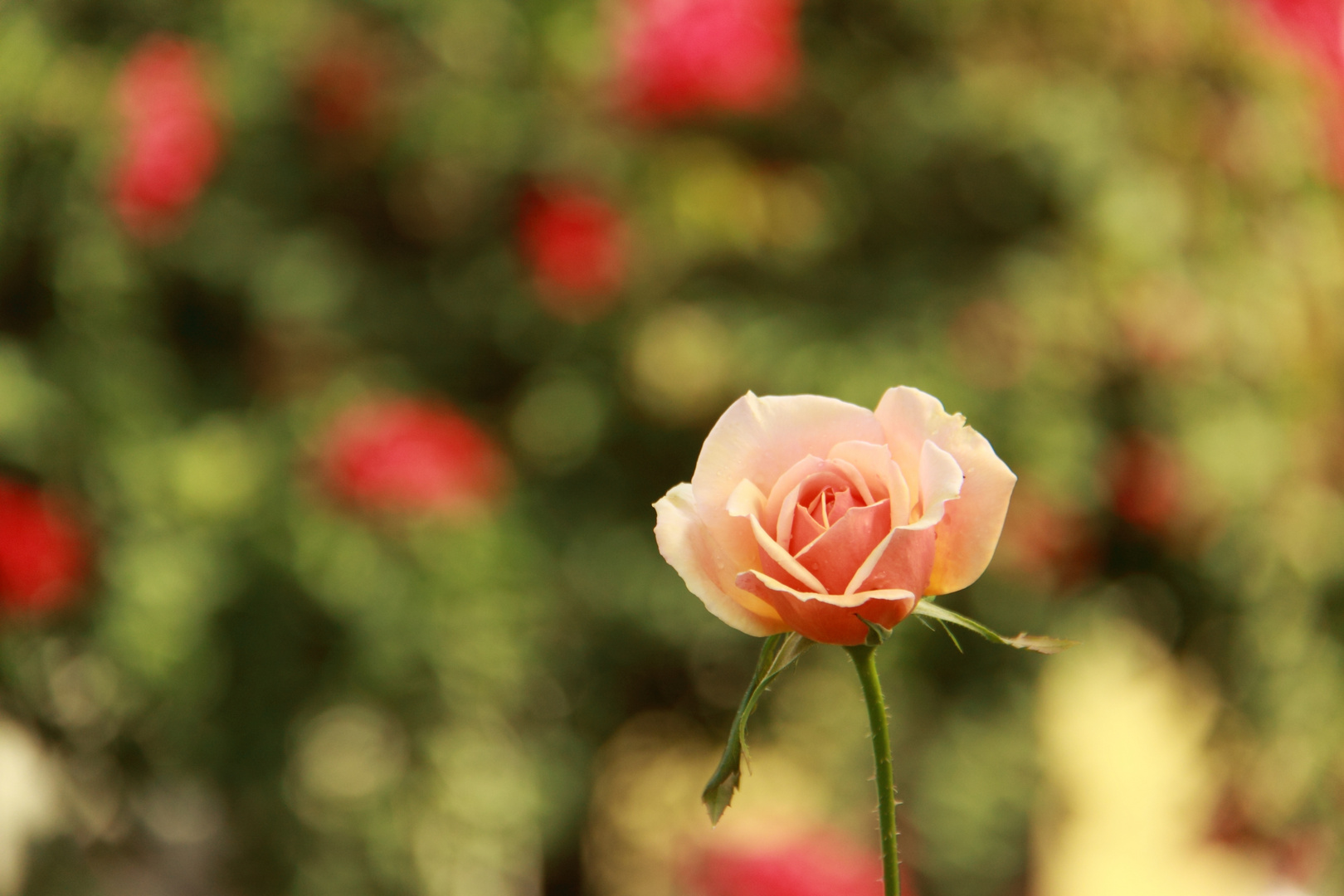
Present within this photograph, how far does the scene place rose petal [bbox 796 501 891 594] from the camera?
0.26 metres

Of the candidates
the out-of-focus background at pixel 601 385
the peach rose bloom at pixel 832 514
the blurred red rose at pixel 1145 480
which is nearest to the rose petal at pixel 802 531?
the peach rose bloom at pixel 832 514

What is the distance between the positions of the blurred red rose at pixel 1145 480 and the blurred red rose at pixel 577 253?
0.69 m

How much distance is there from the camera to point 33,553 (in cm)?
148

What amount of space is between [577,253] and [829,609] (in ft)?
4.07

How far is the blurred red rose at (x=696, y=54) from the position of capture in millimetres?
1372

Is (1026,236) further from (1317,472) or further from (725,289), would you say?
(1317,472)

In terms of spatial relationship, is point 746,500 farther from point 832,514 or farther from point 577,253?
point 577,253

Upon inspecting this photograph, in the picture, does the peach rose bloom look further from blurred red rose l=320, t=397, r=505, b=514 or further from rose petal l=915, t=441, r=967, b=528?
blurred red rose l=320, t=397, r=505, b=514

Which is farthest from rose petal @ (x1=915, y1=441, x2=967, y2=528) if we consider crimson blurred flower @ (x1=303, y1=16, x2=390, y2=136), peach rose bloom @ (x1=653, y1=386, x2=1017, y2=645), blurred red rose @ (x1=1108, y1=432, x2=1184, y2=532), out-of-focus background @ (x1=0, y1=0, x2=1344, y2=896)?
crimson blurred flower @ (x1=303, y1=16, x2=390, y2=136)

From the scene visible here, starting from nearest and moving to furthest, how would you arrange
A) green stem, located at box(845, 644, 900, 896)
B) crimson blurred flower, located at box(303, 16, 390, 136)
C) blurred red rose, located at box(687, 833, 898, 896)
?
green stem, located at box(845, 644, 900, 896)
blurred red rose, located at box(687, 833, 898, 896)
crimson blurred flower, located at box(303, 16, 390, 136)

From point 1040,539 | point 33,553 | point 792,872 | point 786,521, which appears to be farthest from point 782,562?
point 33,553

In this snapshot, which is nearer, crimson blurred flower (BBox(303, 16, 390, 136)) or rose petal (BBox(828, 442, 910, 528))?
rose petal (BBox(828, 442, 910, 528))

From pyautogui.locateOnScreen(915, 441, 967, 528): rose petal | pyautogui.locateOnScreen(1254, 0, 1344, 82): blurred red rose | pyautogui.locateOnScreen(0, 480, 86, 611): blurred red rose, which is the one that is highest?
pyautogui.locateOnScreen(1254, 0, 1344, 82): blurred red rose

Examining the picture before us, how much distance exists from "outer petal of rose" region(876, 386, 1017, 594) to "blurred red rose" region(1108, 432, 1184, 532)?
1351mm
